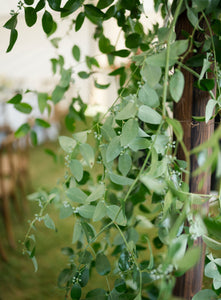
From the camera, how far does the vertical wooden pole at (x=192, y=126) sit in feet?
1.53

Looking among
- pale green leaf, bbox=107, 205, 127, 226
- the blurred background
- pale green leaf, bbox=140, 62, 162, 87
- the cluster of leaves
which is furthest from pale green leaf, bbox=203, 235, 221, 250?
the blurred background

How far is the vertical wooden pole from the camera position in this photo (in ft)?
1.53

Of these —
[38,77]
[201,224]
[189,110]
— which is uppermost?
[189,110]

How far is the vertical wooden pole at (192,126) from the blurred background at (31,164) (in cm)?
22

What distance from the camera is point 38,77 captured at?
15.3 ft

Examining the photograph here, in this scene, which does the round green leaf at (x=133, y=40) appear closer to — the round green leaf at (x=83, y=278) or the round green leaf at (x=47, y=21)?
the round green leaf at (x=47, y=21)

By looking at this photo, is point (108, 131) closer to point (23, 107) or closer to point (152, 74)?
point (152, 74)

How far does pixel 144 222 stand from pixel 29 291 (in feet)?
3.56

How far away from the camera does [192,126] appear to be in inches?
19.0

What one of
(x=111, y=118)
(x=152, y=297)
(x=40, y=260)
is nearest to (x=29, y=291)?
(x=40, y=260)

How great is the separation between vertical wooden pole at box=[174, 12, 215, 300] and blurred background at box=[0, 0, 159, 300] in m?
0.22

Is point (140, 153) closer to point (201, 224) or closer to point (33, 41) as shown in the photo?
point (201, 224)

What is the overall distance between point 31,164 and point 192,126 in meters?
3.19

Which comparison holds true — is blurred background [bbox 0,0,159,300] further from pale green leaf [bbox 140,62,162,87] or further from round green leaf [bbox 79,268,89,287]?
pale green leaf [bbox 140,62,162,87]
